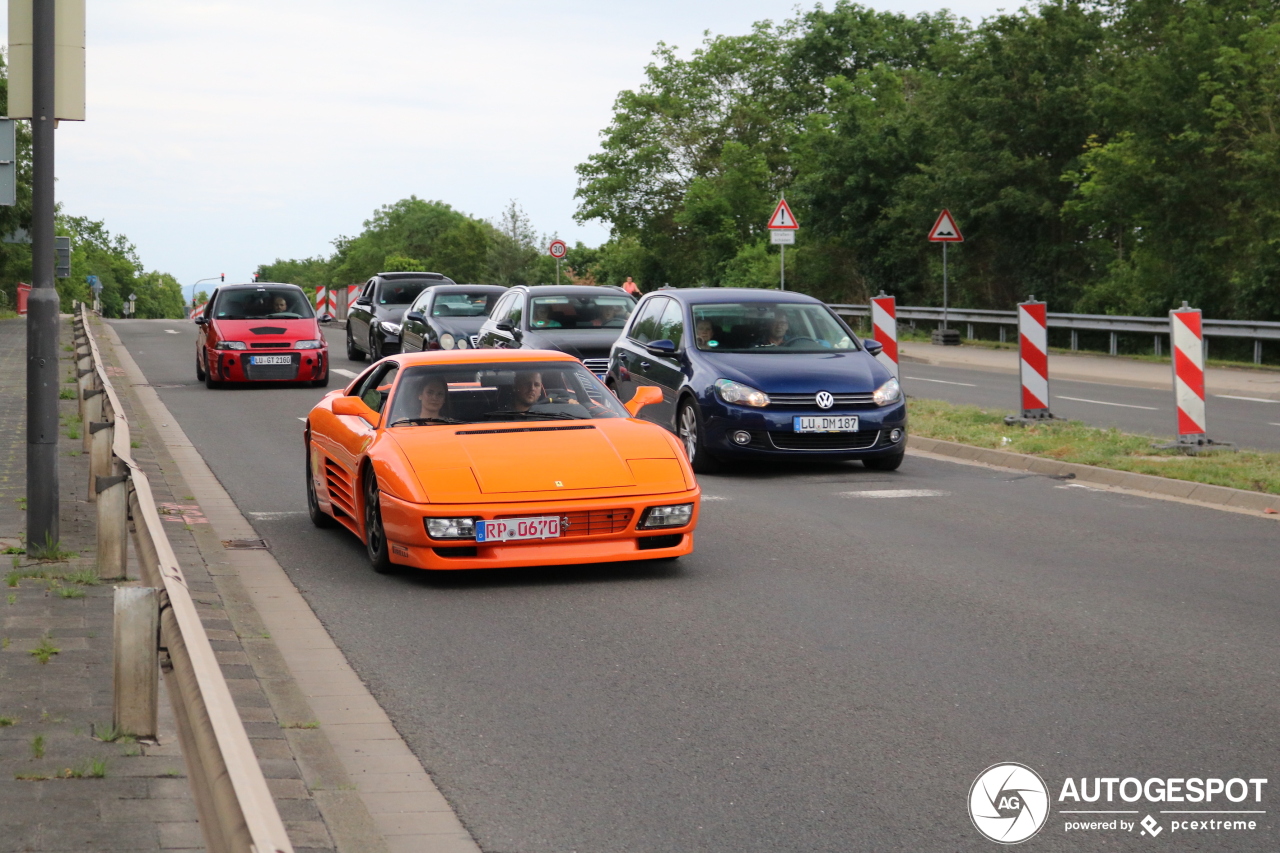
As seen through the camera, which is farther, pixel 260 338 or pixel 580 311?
pixel 260 338

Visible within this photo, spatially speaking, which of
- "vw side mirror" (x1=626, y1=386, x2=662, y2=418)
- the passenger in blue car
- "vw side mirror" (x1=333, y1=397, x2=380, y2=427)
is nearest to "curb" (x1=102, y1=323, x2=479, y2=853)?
"vw side mirror" (x1=333, y1=397, x2=380, y2=427)

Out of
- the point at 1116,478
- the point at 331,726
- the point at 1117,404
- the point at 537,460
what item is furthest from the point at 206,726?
the point at 1117,404

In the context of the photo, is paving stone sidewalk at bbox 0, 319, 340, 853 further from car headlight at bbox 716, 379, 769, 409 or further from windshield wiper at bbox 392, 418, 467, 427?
car headlight at bbox 716, 379, 769, 409

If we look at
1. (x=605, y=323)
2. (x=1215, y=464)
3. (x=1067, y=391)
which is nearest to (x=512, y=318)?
(x=605, y=323)

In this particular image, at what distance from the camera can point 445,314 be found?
2548 cm

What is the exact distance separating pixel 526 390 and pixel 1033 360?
8.53m

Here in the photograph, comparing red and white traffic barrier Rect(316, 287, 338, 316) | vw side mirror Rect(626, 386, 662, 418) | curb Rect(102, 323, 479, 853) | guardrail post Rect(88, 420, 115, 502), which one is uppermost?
red and white traffic barrier Rect(316, 287, 338, 316)

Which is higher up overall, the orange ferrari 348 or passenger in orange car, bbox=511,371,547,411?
passenger in orange car, bbox=511,371,547,411

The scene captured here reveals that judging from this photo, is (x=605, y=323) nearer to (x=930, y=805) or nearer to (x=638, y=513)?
(x=638, y=513)

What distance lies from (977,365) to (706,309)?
17152 mm

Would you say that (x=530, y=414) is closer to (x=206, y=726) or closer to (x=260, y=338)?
(x=206, y=726)

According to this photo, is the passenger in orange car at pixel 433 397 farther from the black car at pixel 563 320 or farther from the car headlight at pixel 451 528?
the black car at pixel 563 320

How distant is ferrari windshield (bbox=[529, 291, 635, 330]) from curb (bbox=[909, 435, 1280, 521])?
19.5 ft

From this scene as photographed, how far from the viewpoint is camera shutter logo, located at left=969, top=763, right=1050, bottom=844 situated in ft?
14.9
